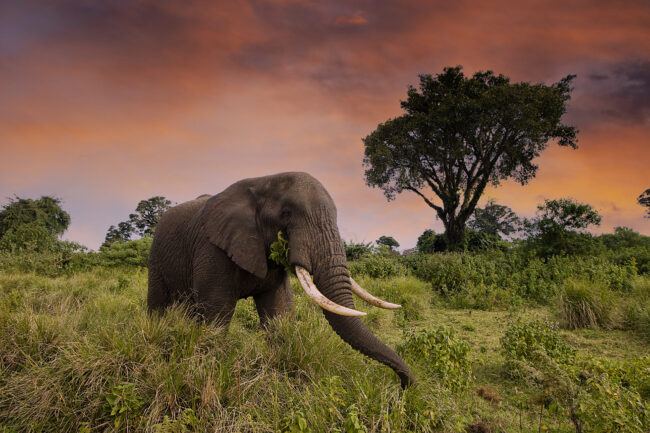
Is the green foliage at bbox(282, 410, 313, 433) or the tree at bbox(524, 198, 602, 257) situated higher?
the tree at bbox(524, 198, 602, 257)

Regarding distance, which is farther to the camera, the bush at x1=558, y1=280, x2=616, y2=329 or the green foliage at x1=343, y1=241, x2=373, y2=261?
the green foliage at x1=343, y1=241, x2=373, y2=261

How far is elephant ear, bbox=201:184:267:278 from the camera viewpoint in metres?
4.06

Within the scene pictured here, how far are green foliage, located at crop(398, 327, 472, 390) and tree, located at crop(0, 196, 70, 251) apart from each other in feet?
80.1

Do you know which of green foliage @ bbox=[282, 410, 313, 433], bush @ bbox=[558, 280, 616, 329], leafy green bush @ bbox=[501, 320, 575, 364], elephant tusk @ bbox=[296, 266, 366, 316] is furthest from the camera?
bush @ bbox=[558, 280, 616, 329]

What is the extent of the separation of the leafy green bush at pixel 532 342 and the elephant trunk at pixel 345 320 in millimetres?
2447

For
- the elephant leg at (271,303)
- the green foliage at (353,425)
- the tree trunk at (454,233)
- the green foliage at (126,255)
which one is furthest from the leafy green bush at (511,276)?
the green foliage at (126,255)

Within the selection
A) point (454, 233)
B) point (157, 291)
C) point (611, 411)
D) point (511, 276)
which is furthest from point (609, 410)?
point (454, 233)

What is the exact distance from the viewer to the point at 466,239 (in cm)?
2217

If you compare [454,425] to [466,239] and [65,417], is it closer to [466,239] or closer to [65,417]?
[65,417]

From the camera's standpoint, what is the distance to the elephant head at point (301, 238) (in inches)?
137

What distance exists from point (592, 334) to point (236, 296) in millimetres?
6717

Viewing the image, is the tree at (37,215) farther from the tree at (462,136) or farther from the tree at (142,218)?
the tree at (462,136)

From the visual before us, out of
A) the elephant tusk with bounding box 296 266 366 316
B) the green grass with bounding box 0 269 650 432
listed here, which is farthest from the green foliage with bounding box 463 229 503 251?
the elephant tusk with bounding box 296 266 366 316

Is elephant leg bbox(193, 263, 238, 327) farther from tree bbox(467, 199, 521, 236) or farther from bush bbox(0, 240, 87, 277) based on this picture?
tree bbox(467, 199, 521, 236)
